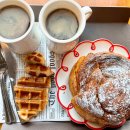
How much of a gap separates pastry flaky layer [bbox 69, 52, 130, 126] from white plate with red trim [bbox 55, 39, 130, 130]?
42mm

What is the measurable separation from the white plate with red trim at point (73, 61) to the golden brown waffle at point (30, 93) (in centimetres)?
5

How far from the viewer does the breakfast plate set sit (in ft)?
3.21

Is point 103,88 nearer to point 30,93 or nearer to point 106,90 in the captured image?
point 106,90

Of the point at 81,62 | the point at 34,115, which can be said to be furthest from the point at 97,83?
the point at 34,115

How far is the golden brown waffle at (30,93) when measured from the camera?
107 centimetres

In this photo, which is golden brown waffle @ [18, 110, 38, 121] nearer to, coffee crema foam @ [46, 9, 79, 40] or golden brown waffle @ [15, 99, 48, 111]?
golden brown waffle @ [15, 99, 48, 111]

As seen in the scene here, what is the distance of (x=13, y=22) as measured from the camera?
3.23 feet

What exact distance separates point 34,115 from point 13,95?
0.29 feet

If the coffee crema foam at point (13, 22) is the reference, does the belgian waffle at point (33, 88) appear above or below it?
below

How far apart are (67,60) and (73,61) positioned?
2 centimetres

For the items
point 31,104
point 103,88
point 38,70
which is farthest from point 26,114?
point 103,88

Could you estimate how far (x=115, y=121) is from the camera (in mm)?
971

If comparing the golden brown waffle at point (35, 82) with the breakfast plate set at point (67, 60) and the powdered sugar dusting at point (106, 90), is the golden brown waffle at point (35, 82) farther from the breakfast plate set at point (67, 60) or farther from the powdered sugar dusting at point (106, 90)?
the powdered sugar dusting at point (106, 90)

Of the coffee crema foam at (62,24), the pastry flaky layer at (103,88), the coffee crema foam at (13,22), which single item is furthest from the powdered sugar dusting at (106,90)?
the coffee crema foam at (13,22)
